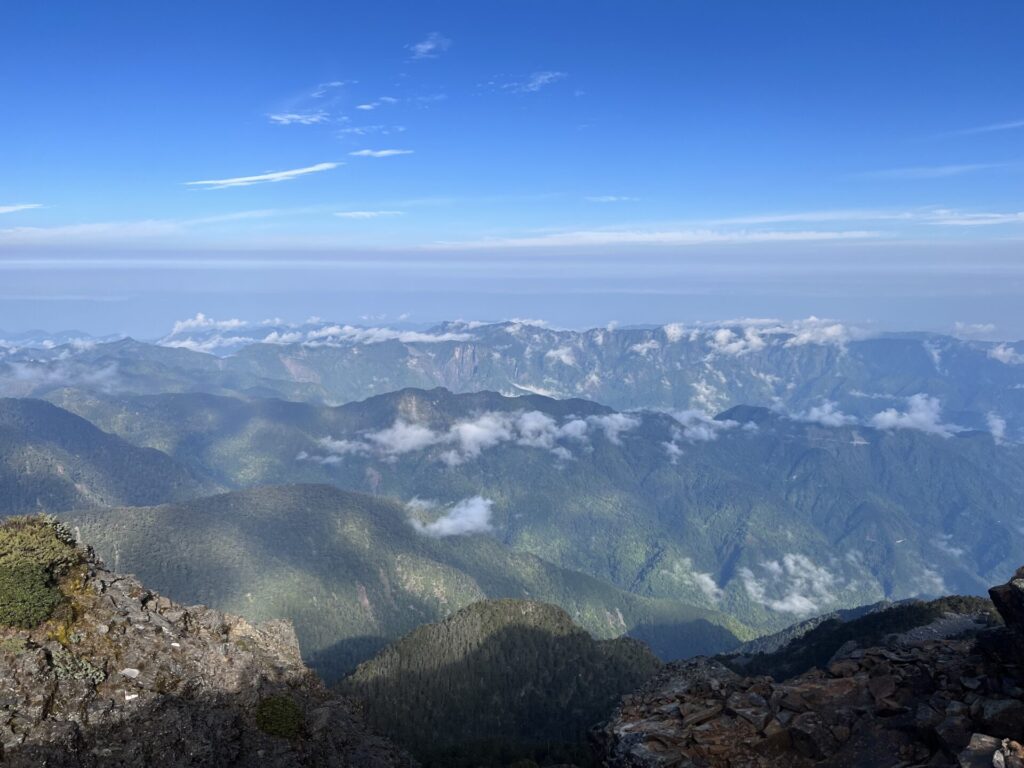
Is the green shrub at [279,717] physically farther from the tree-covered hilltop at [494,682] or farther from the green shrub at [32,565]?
the tree-covered hilltop at [494,682]

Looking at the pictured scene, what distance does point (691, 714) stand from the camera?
35812 millimetres

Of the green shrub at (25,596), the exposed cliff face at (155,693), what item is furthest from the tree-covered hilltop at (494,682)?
the green shrub at (25,596)

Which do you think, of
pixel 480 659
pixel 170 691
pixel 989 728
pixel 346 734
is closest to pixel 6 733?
pixel 170 691

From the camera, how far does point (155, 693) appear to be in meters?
35.2

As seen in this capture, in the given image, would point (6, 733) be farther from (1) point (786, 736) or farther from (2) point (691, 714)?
(1) point (786, 736)

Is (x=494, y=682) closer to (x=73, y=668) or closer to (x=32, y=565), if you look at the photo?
(x=73, y=668)

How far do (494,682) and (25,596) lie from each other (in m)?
154

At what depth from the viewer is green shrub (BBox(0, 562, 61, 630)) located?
33688 mm

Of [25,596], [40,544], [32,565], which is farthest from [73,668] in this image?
[40,544]

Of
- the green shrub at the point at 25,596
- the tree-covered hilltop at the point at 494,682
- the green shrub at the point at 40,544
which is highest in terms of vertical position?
the green shrub at the point at 40,544

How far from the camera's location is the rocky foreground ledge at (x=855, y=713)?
29641 mm

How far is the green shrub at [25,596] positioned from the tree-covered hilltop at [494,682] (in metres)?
99.0

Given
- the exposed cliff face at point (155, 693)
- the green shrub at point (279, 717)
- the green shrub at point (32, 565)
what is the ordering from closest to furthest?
the exposed cliff face at point (155, 693) → the green shrub at point (32, 565) → the green shrub at point (279, 717)

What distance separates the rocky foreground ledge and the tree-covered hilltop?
3664 inches
